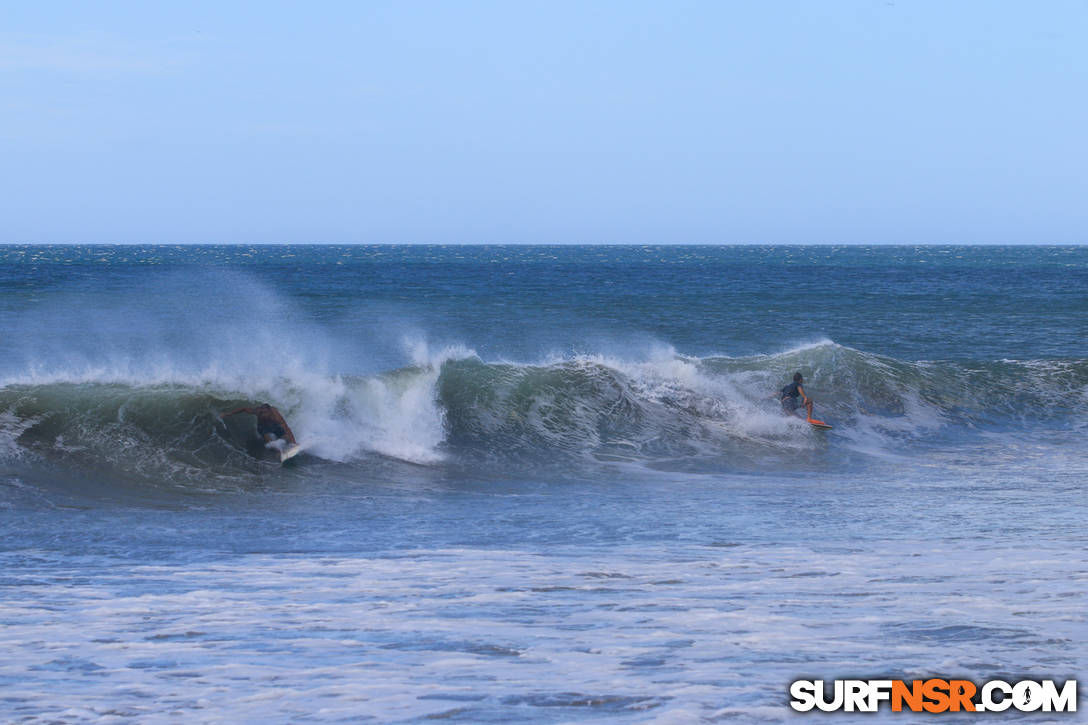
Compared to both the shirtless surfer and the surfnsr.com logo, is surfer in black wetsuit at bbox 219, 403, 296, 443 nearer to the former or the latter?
the shirtless surfer

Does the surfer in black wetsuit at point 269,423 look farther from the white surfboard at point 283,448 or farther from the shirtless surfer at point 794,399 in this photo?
the shirtless surfer at point 794,399

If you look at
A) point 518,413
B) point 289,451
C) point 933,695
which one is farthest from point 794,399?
point 933,695

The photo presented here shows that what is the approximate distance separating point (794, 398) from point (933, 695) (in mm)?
12555

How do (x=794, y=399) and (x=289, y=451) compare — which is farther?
(x=794, y=399)

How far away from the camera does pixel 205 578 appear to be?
26.5 ft

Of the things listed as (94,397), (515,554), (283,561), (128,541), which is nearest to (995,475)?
(515,554)

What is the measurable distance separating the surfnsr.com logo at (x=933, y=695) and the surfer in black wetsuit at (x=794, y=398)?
1209 centimetres

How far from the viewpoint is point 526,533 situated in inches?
394

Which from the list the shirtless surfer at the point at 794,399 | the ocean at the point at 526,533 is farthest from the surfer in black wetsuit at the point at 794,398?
the ocean at the point at 526,533

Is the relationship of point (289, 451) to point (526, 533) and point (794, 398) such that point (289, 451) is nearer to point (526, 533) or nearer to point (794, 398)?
point (526, 533)

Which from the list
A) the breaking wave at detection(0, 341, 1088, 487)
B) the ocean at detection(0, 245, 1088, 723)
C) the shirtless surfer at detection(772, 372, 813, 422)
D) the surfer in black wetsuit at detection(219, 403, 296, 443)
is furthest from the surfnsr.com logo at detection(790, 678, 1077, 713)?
the shirtless surfer at detection(772, 372, 813, 422)

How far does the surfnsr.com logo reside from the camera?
5.29 m

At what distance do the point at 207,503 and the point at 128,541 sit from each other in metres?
2.19

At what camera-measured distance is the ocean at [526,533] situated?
577cm
